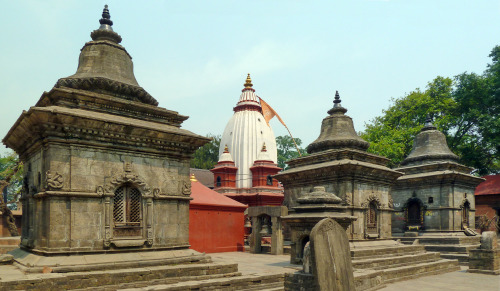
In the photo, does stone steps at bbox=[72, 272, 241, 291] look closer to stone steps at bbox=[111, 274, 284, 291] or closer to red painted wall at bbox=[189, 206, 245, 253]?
stone steps at bbox=[111, 274, 284, 291]

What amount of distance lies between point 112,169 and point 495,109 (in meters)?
32.6

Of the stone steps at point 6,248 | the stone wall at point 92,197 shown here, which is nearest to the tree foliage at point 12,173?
the stone steps at point 6,248

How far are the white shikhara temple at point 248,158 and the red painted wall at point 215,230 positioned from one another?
14587mm

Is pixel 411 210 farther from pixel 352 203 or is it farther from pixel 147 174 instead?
pixel 147 174

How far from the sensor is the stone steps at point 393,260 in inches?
528

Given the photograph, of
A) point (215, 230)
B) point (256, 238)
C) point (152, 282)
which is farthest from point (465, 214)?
point (152, 282)

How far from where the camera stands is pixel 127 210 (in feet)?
33.5

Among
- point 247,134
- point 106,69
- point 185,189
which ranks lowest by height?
point 185,189

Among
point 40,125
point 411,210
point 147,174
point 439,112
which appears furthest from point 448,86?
point 40,125

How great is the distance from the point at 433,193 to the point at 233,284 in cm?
1590

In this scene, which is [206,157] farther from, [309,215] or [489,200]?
[309,215]

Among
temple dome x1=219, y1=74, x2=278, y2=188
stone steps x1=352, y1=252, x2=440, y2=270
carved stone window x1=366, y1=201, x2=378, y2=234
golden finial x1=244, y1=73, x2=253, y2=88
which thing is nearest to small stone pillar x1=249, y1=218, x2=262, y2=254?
carved stone window x1=366, y1=201, x2=378, y2=234

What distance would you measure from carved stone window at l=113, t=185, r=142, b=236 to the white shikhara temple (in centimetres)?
2642

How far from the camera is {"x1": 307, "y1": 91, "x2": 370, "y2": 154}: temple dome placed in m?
17.6
